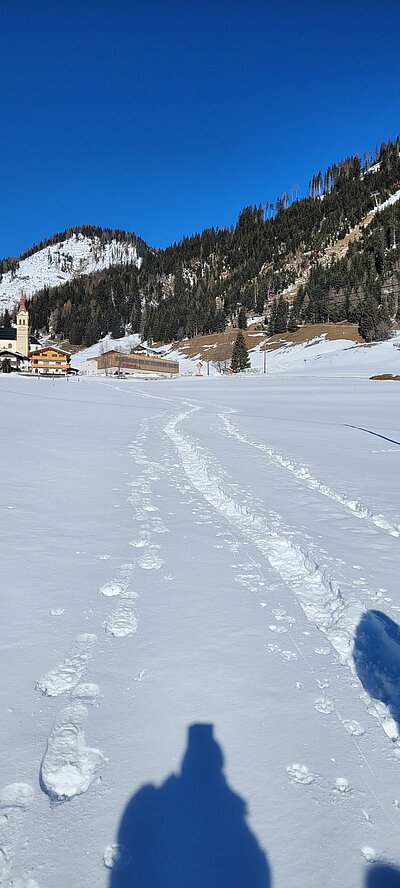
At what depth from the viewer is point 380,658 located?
3158mm

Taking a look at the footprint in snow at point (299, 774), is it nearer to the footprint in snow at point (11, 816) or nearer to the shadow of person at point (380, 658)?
the shadow of person at point (380, 658)

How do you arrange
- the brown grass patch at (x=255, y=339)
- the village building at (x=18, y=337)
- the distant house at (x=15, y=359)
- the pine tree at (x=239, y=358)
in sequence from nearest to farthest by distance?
the pine tree at (x=239, y=358) → the brown grass patch at (x=255, y=339) → the distant house at (x=15, y=359) → the village building at (x=18, y=337)

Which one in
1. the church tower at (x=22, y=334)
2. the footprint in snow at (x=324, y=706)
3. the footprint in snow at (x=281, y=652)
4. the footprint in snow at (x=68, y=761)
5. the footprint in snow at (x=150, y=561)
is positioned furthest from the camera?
the church tower at (x=22, y=334)

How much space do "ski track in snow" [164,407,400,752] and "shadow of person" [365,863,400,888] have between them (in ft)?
0.73

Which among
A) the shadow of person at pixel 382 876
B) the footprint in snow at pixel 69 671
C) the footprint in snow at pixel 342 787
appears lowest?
the shadow of person at pixel 382 876

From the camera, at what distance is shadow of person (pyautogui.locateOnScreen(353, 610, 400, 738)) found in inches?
109

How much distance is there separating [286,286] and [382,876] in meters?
160

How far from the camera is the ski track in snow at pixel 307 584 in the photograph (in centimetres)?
272

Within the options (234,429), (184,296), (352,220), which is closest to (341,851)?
(234,429)

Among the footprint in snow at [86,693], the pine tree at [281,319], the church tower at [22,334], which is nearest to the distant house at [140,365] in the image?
the pine tree at [281,319]

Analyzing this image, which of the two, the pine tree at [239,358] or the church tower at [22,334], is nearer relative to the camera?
the pine tree at [239,358]

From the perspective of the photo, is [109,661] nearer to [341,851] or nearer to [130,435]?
[341,851]

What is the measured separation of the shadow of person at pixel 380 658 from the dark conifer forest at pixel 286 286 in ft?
301

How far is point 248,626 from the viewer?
350 cm
